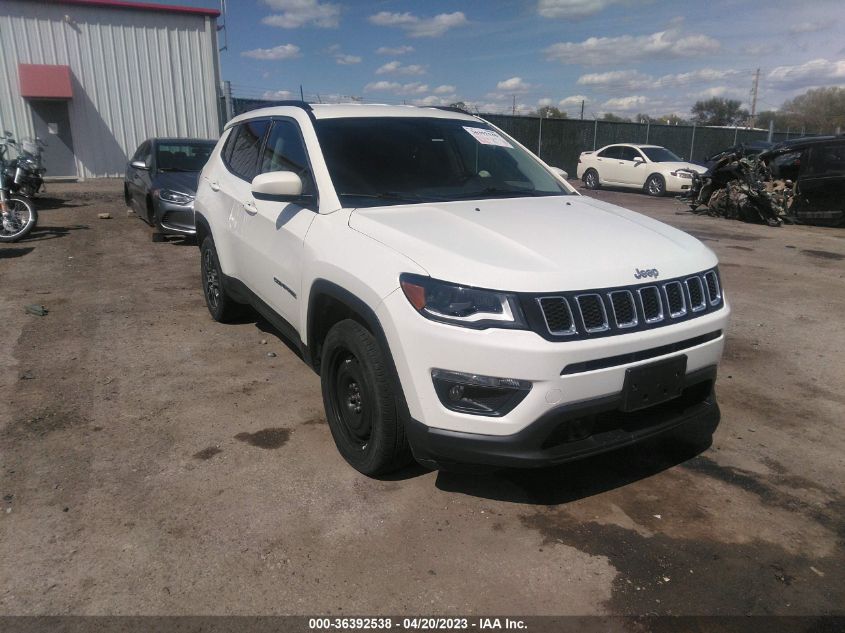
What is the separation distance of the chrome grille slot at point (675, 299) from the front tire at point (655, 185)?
17.0 metres

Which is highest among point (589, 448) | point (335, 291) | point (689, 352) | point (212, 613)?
point (335, 291)

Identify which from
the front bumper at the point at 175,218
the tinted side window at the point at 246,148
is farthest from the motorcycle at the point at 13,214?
the tinted side window at the point at 246,148

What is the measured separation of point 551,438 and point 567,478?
823 mm

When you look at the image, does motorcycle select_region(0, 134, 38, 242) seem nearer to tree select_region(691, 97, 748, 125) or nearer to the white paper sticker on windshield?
the white paper sticker on windshield

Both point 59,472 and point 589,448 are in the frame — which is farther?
point 59,472

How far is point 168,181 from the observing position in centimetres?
955

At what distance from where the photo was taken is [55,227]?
11297mm

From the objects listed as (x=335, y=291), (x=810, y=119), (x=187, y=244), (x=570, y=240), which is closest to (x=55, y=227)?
(x=187, y=244)

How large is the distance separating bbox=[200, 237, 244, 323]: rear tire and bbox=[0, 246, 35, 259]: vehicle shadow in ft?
15.6

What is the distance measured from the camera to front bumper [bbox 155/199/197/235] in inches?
367

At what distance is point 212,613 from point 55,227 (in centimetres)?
1091

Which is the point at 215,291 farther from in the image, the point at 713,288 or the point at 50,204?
the point at 50,204

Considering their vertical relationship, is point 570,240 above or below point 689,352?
above

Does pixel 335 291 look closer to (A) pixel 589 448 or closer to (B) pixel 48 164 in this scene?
(A) pixel 589 448
